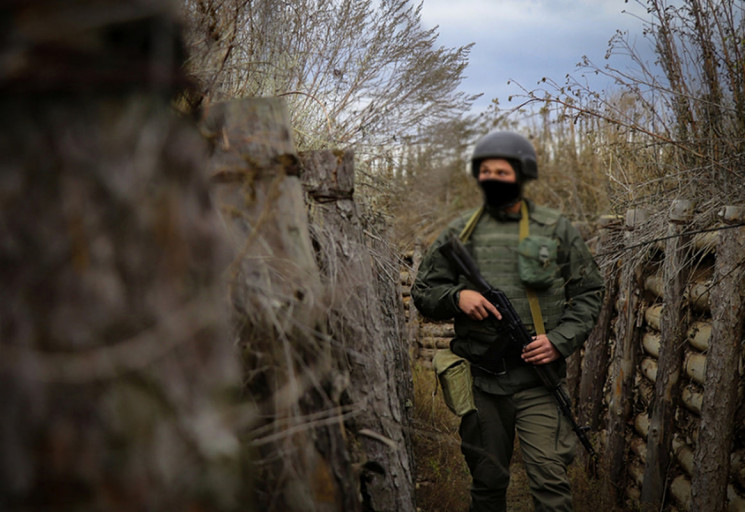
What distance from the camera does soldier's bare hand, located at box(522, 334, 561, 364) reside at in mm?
3463

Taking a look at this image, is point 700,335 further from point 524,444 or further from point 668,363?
point 524,444

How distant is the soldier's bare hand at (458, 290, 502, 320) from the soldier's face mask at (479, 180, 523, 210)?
20.6 inches

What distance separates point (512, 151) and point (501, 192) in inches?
9.2

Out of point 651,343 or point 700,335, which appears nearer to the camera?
point 700,335

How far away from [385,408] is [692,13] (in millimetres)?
Result: 3280

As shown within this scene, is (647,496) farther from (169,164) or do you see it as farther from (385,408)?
(169,164)

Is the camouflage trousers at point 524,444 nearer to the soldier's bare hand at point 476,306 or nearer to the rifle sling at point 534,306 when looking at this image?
the rifle sling at point 534,306

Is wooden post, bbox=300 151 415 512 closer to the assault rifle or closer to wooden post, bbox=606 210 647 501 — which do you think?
the assault rifle

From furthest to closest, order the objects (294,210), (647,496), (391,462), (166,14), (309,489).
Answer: (647,496), (391,462), (294,210), (309,489), (166,14)

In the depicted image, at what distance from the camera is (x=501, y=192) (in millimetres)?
3559

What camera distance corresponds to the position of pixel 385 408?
2938 mm

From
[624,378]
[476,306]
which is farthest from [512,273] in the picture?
[624,378]

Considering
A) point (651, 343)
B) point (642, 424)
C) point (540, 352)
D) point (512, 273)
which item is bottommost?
point (642, 424)

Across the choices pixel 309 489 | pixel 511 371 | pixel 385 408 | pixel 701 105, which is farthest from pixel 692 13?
pixel 309 489
